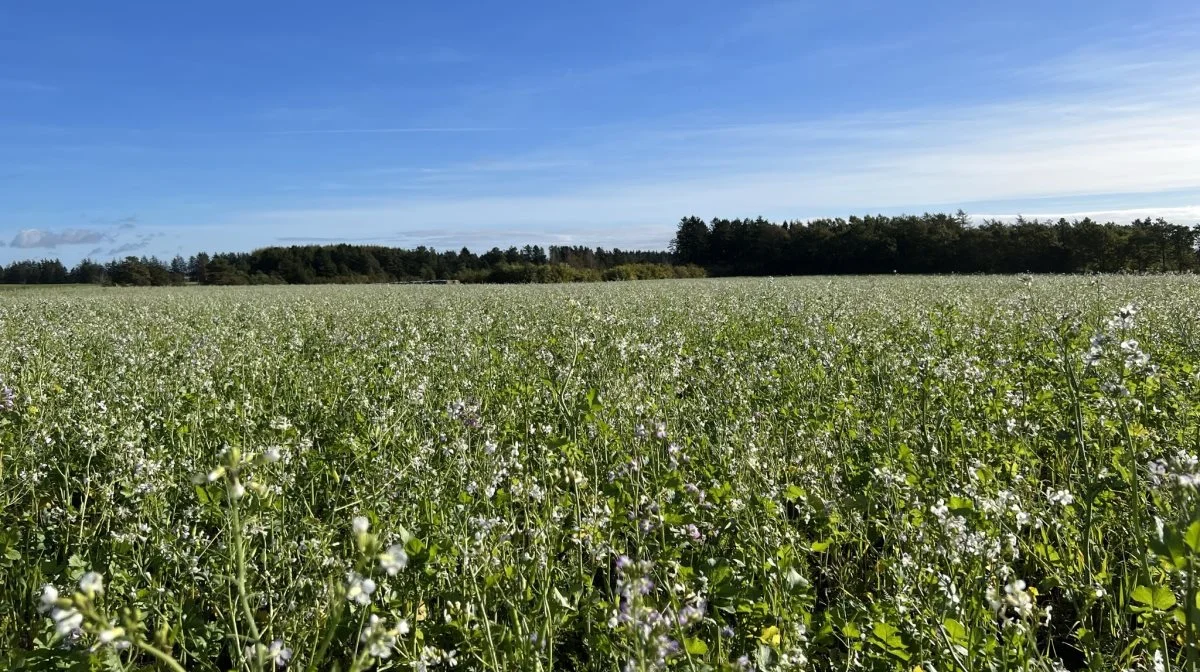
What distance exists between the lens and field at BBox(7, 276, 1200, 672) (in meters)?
2.38

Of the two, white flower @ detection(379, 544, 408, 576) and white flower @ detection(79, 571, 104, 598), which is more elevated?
white flower @ detection(79, 571, 104, 598)

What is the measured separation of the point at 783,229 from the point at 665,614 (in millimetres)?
86075

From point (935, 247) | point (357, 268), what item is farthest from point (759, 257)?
point (357, 268)

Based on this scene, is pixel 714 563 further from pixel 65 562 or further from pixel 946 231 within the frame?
pixel 946 231

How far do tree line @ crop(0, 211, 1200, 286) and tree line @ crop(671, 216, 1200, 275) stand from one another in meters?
0.10

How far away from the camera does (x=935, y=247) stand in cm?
6812

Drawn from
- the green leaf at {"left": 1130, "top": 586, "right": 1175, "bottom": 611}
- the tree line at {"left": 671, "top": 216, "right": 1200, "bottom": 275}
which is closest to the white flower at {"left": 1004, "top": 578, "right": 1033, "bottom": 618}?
the green leaf at {"left": 1130, "top": 586, "right": 1175, "bottom": 611}

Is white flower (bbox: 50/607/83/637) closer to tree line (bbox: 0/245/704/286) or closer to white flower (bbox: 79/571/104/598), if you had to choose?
white flower (bbox: 79/571/104/598)

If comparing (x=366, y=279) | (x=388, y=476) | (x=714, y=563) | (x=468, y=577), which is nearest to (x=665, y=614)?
(x=714, y=563)

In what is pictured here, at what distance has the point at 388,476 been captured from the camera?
3.69 m

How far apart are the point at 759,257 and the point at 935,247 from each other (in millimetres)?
19862

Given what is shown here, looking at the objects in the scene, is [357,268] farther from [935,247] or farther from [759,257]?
[935,247]

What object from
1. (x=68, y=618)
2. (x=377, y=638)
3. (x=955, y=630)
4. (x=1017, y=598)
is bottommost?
(x=955, y=630)

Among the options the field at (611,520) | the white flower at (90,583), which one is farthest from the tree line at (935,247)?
the white flower at (90,583)
